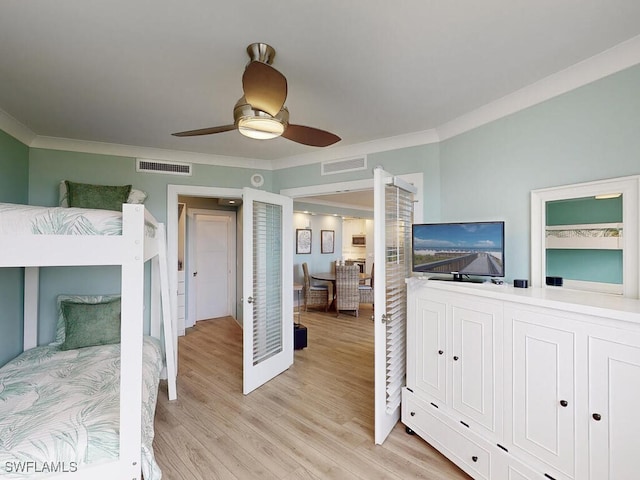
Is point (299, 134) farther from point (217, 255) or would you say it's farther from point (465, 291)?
point (217, 255)

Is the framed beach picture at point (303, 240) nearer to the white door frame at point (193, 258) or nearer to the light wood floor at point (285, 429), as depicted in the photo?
the white door frame at point (193, 258)

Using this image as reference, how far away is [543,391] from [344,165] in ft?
8.50

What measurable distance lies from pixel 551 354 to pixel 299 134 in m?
1.87

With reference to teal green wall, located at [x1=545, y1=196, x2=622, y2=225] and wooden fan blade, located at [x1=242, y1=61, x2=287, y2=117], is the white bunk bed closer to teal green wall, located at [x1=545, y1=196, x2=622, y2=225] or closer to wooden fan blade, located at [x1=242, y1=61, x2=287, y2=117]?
wooden fan blade, located at [x1=242, y1=61, x2=287, y2=117]

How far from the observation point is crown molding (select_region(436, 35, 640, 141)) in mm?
1651

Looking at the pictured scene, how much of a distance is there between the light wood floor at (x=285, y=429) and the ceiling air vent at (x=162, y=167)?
230 cm

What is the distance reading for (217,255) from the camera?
5934 millimetres

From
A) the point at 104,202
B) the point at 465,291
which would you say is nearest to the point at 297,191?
the point at 104,202

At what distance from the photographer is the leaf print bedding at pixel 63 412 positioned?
139cm

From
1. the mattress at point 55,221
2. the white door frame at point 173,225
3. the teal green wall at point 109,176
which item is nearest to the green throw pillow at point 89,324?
the white door frame at point 173,225

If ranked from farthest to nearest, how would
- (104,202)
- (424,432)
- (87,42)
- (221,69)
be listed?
(104,202) < (424,432) < (221,69) < (87,42)

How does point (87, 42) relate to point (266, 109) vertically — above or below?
above

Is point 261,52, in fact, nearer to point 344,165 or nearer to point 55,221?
point 55,221

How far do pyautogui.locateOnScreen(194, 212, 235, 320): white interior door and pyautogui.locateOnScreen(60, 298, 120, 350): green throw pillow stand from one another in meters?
2.65
